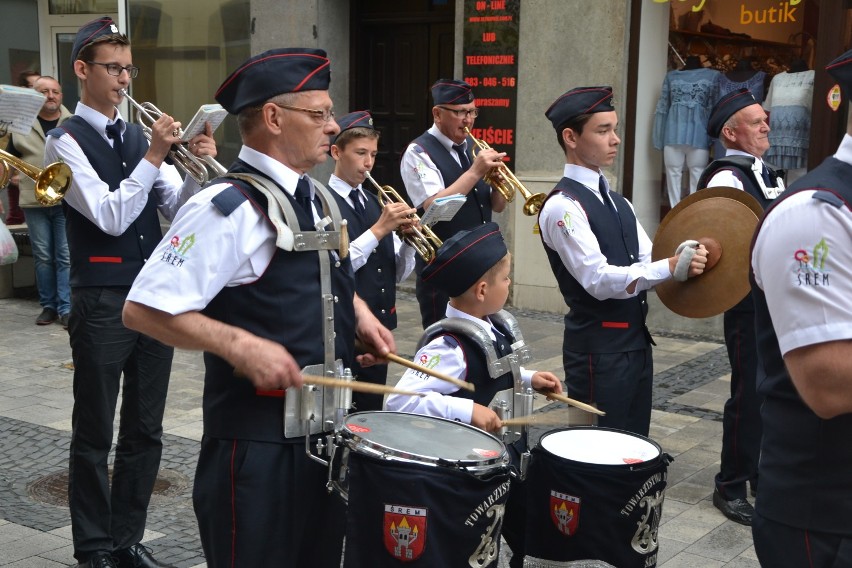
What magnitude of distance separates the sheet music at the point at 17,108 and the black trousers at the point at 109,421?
3.25 feet

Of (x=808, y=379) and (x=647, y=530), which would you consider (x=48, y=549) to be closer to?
(x=647, y=530)

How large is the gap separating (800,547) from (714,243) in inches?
89.5

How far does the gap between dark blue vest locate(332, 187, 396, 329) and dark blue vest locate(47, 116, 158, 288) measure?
1182 millimetres

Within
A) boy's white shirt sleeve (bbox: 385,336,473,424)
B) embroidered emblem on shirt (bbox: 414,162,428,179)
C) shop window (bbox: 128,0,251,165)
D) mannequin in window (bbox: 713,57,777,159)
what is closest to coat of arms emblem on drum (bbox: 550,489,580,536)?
boy's white shirt sleeve (bbox: 385,336,473,424)

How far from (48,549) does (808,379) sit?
360cm

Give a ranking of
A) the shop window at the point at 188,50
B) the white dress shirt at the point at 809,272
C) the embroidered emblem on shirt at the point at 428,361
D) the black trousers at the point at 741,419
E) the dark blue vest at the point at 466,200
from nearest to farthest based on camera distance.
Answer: the white dress shirt at the point at 809,272
the embroidered emblem on shirt at the point at 428,361
the black trousers at the point at 741,419
the dark blue vest at the point at 466,200
the shop window at the point at 188,50

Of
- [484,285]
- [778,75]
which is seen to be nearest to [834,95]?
[778,75]

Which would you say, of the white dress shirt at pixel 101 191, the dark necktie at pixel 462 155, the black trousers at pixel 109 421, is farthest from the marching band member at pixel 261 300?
the dark necktie at pixel 462 155

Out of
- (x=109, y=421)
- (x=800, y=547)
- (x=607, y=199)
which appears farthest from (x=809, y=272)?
(x=109, y=421)

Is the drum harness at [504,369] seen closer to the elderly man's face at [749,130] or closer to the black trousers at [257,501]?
the black trousers at [257,501]

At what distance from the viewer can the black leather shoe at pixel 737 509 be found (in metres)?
5.17

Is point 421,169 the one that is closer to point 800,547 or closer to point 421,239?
point 421,239

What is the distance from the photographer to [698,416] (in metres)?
6.95

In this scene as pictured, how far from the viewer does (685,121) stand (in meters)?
9.54
